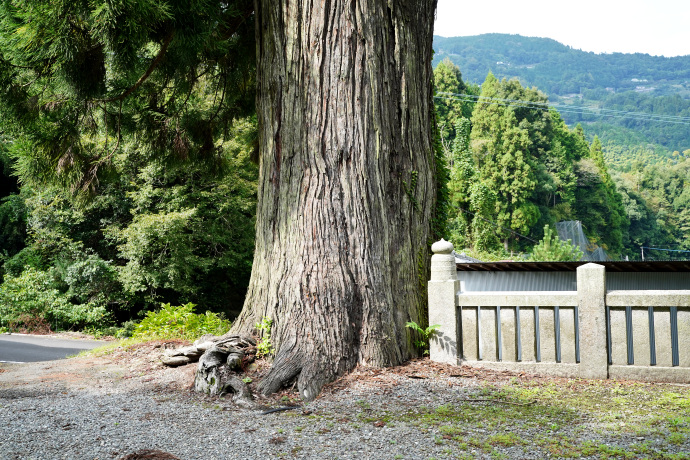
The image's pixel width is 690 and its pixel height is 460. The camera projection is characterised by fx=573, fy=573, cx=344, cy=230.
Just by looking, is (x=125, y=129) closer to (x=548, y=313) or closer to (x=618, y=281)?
(x=548, y=313)

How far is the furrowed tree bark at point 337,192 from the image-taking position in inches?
219

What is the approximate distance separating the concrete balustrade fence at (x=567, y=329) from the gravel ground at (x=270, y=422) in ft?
1.08

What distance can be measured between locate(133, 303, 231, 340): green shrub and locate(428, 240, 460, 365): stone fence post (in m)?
3.34

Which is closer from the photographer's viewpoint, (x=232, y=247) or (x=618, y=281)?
(x=618, y=281)

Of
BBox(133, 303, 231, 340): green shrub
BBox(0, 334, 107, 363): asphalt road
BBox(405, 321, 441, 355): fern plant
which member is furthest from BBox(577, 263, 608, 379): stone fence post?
BBox(0, 334, 107, 363): asphalt road

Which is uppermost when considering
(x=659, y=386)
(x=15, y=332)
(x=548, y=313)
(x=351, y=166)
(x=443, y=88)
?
(x=443, y=88)

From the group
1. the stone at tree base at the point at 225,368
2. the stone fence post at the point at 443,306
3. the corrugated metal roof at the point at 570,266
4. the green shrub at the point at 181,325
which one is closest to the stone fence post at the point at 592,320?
the stone fence post at the point at 443,306

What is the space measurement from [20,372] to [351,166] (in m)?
4.62

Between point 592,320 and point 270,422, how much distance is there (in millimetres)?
3360

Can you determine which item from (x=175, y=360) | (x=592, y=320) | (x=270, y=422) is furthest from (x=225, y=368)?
(x=592, y=320)

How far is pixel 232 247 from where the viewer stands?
773 inches

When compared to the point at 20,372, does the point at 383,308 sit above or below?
above

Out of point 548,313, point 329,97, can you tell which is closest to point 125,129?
point 329,97

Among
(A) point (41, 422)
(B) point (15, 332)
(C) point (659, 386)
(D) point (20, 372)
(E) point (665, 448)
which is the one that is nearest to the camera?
(E) point (665, 448)
